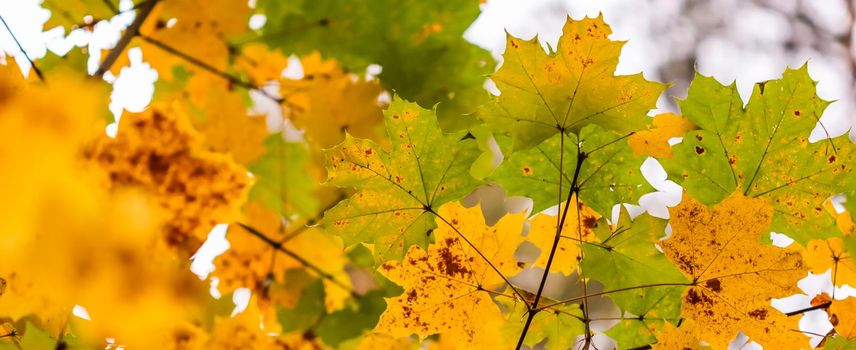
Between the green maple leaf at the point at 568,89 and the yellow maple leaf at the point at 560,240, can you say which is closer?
the green maple leaf at the point at 568,89

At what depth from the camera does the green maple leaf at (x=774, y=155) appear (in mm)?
491

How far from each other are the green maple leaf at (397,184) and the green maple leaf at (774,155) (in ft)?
0.59

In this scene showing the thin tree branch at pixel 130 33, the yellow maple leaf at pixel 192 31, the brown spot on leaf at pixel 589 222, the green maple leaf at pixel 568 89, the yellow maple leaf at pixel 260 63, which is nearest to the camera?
the green maple leaf at pixel 568 89

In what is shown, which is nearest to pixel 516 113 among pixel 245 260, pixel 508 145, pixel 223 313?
pixel 508 145

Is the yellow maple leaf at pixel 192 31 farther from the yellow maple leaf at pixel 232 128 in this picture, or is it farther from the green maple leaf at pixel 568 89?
the green maple leaf at pixel 568 89

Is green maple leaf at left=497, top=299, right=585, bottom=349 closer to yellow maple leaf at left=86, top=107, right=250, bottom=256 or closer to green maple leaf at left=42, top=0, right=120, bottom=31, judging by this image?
yellow maple leaf at left=86, top=107, right=250, bottom=256

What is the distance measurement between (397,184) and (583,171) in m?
0.15

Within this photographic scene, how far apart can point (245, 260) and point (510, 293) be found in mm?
517

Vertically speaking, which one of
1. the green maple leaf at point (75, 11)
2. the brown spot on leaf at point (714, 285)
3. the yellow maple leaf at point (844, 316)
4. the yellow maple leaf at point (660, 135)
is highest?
the green maple leaf at point (75, 11)

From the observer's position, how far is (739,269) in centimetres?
45

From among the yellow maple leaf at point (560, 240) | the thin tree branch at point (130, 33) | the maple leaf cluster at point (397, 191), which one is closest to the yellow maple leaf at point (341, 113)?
the maple leaf cluster at point (397, 191)

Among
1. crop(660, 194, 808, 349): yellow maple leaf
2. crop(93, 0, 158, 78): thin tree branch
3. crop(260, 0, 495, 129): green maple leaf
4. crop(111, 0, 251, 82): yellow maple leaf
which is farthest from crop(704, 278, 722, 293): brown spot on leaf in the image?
crop(111, 0, 251, 82): yellow maple leaf

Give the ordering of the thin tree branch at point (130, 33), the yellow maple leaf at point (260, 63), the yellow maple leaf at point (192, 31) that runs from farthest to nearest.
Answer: the yellow maple leaf at point (260, 63), the yellow maple leaf at point (192, 31), the thin tree branch at point (130, 33)

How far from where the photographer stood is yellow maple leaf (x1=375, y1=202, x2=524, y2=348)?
49 centimetres
